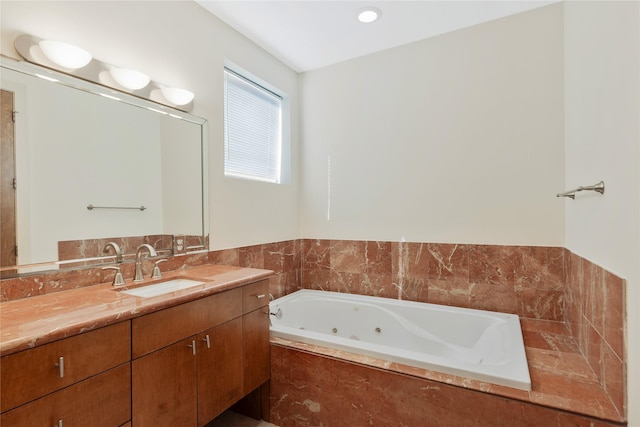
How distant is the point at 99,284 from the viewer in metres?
1.58

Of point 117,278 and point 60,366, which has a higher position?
point 117,278

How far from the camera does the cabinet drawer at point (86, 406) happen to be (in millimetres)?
929

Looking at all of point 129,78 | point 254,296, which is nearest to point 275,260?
point 254,296

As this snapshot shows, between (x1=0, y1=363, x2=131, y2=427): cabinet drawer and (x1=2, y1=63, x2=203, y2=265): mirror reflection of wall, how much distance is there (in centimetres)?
68

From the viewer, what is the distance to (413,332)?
2.40m

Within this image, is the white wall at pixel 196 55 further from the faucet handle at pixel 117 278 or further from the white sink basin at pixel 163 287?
the faucet handle at pixel 117 278

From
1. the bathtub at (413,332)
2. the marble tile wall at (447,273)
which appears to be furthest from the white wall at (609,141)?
the bathtub at (413,332)

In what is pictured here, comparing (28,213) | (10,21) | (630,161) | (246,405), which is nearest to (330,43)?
(10,21)

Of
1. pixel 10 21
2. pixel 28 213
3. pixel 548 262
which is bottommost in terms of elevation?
pixel 548 262

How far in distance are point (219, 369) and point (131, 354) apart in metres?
0.51

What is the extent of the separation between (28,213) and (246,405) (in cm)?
167

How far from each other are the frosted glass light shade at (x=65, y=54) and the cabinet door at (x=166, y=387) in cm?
140

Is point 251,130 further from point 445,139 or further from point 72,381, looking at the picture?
point 72,381

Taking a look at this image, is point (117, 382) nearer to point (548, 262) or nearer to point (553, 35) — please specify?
point (548, 262)
